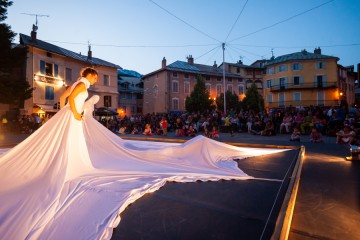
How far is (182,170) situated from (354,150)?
14.6ft

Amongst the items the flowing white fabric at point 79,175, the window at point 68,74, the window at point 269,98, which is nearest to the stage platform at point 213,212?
the flowing white fabric at point 79,175

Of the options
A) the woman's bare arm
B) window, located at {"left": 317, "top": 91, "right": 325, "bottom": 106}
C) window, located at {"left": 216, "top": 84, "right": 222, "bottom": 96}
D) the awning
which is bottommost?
the woman's bare arm

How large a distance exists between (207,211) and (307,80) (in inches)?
1819

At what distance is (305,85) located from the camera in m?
41.6

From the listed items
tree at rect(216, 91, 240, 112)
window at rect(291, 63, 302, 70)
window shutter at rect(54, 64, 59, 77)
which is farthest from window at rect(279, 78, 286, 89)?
window shutter at rect(54, 64, 59, 77)

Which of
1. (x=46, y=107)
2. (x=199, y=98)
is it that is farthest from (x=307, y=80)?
(x=46, y=107)

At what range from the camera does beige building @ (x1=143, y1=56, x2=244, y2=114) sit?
36.8 m

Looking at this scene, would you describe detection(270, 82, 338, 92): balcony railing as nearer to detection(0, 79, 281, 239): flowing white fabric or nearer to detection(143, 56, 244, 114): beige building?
detection(143, 56, 244, 114): beige building

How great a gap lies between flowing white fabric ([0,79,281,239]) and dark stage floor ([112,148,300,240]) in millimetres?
183

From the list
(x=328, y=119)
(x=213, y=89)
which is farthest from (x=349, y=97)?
(x=328, y=119)

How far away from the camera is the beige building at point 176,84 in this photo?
36.8 meters

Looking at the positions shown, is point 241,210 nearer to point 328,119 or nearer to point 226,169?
point 226,169

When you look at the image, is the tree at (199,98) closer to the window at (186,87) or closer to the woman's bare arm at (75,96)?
the window at (186,87)

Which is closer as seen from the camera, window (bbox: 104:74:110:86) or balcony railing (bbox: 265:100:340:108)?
window (bbox: 104:74:110:86)
